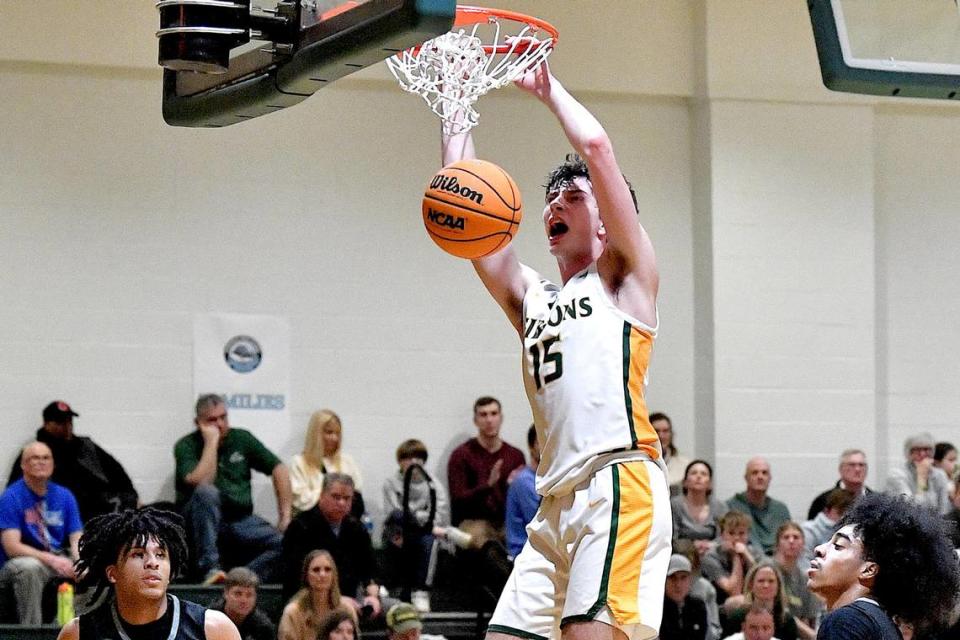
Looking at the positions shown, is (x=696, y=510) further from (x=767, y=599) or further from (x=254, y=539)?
(x=254, y=539)

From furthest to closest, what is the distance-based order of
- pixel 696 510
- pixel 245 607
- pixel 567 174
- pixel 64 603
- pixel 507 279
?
pixel 696 510
pixel 64 603
pixel 245 607
pixel 507 279
pixel 567 174

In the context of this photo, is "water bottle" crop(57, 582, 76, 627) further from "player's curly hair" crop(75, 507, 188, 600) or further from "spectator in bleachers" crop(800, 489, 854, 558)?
"spectator in bleachers" crop(800, 489, 854, 558)

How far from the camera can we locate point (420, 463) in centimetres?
1097

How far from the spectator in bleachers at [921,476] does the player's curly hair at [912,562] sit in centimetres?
747

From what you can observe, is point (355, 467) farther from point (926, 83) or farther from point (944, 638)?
point (926, 83)

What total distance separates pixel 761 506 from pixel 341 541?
132 inches

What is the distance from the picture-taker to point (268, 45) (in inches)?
197

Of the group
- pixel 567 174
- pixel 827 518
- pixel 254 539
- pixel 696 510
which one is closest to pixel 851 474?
pixel 827 518

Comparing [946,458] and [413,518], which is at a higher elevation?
[946,458]

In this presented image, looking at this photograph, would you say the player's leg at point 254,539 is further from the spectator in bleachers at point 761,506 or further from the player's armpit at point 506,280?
the player's armpit at point 506,280

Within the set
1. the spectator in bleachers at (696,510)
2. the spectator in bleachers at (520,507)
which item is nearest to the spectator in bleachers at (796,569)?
the spectator in bleachers at (696,510)

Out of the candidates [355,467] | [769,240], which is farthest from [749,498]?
[355,467]

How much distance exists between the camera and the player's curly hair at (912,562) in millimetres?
4004

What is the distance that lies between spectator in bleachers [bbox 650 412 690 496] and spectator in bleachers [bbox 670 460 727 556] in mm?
352
